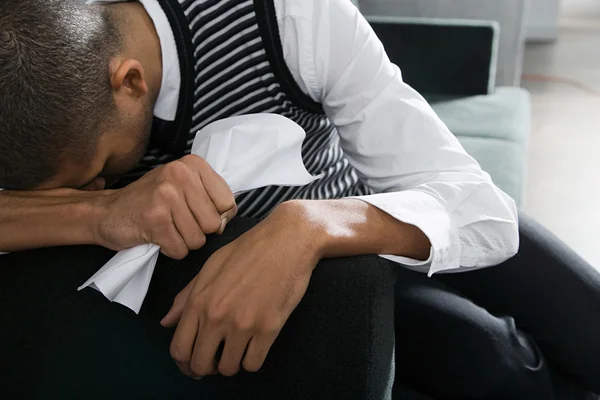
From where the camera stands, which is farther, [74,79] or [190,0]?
[190,0]

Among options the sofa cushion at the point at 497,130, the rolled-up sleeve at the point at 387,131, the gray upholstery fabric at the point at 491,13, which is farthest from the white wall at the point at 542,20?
the rolled-up sleeve at the point at 387,131

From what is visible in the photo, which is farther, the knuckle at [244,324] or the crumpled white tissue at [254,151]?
the crumpled white tissue at [254,151]

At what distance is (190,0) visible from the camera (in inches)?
38.0

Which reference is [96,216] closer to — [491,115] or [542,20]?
[491,115]

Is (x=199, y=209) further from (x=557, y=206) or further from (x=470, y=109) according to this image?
(x=557, y=206)

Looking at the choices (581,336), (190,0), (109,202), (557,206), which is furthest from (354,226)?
(557,206)

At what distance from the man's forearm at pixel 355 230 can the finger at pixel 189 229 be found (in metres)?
0.09

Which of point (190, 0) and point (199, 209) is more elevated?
point (190, 0)

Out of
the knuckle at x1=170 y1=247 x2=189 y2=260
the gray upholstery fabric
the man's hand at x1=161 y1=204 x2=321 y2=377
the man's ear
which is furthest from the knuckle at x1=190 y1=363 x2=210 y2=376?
the gray upholstery fabric

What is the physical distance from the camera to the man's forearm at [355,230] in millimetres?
717

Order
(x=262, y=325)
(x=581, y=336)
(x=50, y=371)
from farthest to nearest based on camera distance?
1. (x=581, y=336)
2. (x=50, y=371)
3. (x=262, y=325)

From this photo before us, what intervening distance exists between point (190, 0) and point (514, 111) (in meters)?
1.19

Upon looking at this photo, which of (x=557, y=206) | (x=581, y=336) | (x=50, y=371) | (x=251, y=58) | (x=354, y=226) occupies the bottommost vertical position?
(x=557, y=206)

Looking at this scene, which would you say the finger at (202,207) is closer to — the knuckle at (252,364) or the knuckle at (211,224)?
the knuckle at (211,224)
